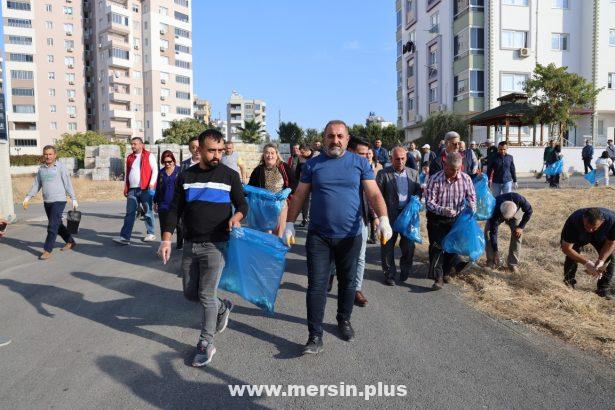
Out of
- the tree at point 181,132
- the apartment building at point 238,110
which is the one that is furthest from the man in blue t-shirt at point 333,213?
the apartment building at point 238,110

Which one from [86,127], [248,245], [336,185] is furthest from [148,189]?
[86,127]

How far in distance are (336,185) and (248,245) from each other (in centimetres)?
102

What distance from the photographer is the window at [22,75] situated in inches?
2820

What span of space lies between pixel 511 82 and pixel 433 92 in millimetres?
8291

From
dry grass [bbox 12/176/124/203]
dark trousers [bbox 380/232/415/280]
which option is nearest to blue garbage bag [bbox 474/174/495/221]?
dark trousers [bbox 380/232/415/280]

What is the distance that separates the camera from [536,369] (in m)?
3.89

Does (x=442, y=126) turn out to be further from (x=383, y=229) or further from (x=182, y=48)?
(x=182, y=48)

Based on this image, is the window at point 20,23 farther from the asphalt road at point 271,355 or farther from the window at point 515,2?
the asphalt road at point 271,355

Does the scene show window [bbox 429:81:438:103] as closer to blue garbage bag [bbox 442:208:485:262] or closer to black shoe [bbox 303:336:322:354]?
blue garbage bag [bbox 442:208:485:262]

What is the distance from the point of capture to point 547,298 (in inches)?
227

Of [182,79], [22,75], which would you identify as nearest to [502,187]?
[182,79]

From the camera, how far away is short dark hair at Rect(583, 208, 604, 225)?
5.61 meters

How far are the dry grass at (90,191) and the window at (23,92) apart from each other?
54583mm

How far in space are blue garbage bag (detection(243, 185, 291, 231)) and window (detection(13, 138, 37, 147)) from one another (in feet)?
253
